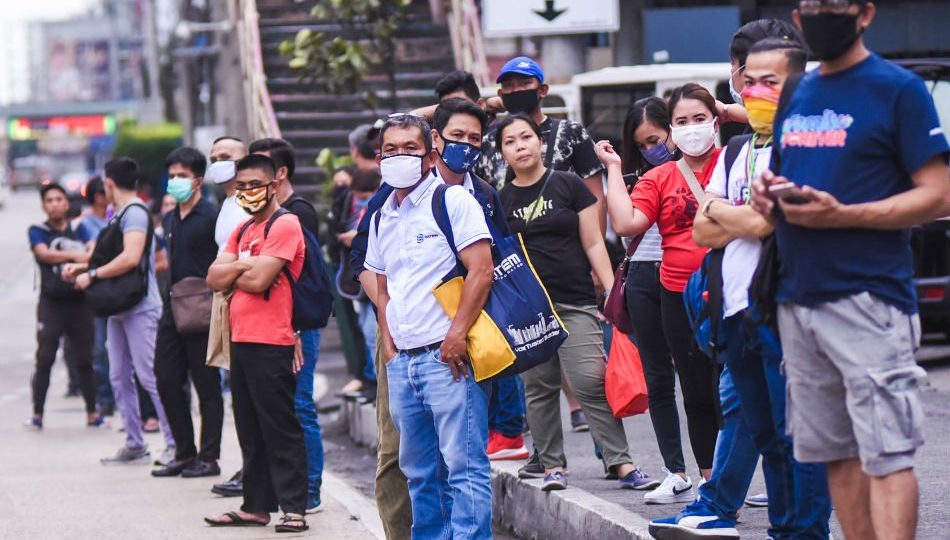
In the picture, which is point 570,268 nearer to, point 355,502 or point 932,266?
point 355,502

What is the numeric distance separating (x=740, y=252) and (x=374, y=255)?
5.46ft

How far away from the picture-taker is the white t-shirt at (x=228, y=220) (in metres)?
9.09

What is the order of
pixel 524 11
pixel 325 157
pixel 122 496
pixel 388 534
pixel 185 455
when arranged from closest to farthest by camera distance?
pixel 388 534, pixel 122 496, pixel 185 455, pixel 524 11, pixel 325 157

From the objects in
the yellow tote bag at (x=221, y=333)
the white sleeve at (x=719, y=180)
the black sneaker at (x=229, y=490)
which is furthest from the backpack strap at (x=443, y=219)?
the black sneaker at (x=229, y=490)

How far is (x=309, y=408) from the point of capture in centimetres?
841

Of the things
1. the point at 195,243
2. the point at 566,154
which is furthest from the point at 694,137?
the point at 195,243

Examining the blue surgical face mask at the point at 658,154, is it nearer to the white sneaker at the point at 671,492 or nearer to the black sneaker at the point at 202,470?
the white sneaker at the point at 671,492

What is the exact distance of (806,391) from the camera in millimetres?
4746

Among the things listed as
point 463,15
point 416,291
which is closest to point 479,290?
point 416,291

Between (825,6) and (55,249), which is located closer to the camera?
(825,6)

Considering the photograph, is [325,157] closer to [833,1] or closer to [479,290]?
[479,290]

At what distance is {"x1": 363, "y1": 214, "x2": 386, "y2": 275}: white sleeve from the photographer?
21.3 ft

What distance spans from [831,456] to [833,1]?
1.32 m

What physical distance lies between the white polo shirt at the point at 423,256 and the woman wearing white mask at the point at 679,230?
0.85 m
